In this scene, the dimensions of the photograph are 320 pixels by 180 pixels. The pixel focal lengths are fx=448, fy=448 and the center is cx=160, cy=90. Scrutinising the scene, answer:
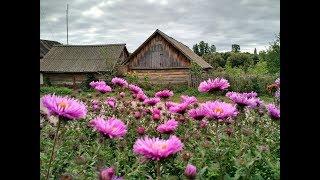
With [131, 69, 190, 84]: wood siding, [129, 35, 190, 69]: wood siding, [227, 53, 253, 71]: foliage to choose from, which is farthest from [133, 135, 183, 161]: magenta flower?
[227, 53, 253, 71]: foliage

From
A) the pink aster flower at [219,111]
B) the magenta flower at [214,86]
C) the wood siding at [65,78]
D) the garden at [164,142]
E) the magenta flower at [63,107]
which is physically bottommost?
the garden at [164,142]

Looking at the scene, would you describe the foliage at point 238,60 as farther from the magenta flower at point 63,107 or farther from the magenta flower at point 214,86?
the magenta flower at point 63,107

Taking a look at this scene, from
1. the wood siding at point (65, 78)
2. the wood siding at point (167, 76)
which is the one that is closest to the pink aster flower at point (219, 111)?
the wood siding at point (167, 76)

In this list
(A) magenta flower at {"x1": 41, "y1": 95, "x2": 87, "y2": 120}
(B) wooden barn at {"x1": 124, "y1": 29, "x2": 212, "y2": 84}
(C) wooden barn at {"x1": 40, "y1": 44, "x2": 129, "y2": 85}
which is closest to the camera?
(A) magenta flower at {"x1": 41, "y1": 95, "x2": 87, "y2": 120}

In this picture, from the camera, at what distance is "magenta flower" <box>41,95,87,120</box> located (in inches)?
48.1

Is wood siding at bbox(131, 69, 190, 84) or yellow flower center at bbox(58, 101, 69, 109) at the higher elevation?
wood siding at bbox(131, 69, 190, 84)

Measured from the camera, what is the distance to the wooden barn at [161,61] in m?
26.9

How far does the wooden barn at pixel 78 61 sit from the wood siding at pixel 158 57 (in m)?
1.50

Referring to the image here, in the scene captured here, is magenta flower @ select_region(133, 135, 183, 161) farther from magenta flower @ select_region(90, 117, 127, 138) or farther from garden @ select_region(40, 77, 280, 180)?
magenta flower @ select_region(90, 117, 127, 138)

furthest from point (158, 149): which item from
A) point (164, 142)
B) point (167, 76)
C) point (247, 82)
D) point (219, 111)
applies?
point (167, 76)

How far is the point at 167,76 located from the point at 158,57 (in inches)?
50.9

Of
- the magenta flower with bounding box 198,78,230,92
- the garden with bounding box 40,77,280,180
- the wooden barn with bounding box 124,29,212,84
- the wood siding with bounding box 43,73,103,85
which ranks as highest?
the wooden barn with bounding box 124,29,212,84
